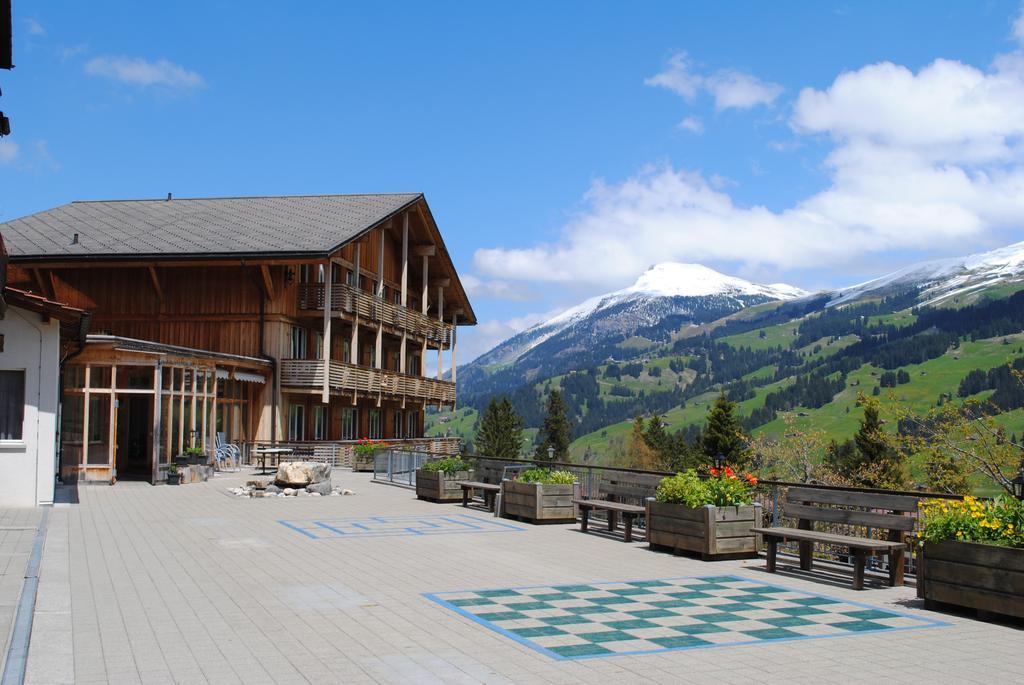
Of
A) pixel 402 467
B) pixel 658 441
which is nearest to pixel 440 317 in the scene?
pixel 402 467

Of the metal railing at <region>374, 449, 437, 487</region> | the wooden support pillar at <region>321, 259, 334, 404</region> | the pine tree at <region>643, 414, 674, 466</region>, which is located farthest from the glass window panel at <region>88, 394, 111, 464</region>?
the pine tree at <region>643, 414, 674, 466</region>

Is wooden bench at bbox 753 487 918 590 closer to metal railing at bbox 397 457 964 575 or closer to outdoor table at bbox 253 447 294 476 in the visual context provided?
metal railing at bbox 397 457 964 575

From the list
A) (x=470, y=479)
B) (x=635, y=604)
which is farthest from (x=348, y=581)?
(x=470, y=479)

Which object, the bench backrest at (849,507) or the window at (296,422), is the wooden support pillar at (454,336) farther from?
the bench backrest at (849,507)

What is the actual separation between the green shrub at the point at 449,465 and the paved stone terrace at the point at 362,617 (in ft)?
18.4

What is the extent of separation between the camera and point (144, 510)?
19.2 m

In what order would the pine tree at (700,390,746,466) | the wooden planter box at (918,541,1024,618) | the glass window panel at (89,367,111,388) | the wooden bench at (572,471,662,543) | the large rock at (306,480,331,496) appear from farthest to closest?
the pine tree at (700,390,746,466) → the glass window panel at (89,367,111,388) → the large rock at (306,480,331,496) → the wooden bench at (572,471,662,543) → the wooden planter box at (918,541,1024,618)

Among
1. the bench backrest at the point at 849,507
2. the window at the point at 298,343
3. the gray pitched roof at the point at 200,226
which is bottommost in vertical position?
the bench backrest at the point at 849,507

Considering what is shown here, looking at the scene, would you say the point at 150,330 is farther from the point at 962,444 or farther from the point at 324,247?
the point at 962,444

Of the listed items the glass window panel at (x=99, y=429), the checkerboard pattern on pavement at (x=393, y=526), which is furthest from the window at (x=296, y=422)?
the checkerboard pattern on pavement at (x=393, y=526)

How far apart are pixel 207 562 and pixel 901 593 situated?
7901mm

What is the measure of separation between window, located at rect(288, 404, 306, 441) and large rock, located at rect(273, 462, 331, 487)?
16709mm

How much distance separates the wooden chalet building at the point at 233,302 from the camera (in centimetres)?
3095

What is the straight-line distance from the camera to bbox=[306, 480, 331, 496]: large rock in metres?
23.8
